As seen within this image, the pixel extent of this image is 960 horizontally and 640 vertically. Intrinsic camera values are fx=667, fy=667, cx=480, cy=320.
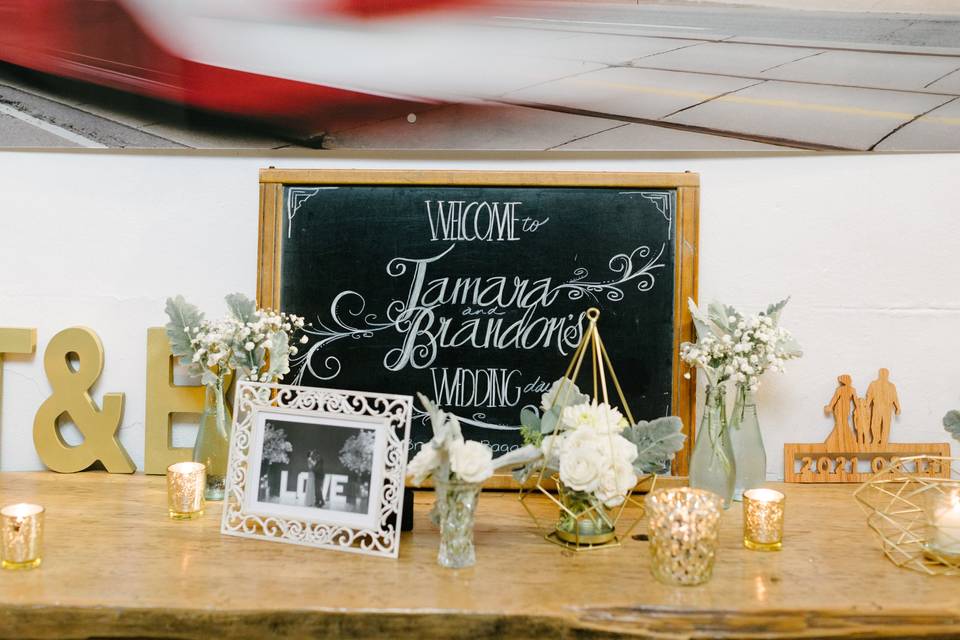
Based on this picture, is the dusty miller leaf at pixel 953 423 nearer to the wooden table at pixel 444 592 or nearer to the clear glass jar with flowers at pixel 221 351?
the wooden table at pixel 444 592

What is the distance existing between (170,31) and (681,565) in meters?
1.39

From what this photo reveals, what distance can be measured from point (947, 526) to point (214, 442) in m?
1.27

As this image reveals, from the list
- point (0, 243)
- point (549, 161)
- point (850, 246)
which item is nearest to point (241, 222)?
point (0, 243)

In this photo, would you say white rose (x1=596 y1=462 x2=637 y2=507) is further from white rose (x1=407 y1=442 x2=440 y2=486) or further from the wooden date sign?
the wooden date sign

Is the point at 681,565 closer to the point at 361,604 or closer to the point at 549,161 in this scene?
the point at 361,604

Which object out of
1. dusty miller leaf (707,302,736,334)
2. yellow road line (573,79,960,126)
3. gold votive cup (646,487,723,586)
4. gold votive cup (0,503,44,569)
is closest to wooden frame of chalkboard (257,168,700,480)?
dusty miller leaf (707,302,736,334)

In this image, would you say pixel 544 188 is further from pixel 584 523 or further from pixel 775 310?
pixel 584 523

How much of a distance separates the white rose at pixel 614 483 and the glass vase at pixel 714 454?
0.91 ft

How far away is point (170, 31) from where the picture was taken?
138 cm

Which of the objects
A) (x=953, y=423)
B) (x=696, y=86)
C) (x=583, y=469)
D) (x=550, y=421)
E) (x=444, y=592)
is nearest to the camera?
(x=444, y=592)

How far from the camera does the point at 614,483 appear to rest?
104cm

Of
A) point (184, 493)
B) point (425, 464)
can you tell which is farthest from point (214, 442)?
point (425, 464)

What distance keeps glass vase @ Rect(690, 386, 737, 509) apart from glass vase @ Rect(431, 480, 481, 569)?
0.50 m

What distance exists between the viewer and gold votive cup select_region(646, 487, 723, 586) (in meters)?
0.96
